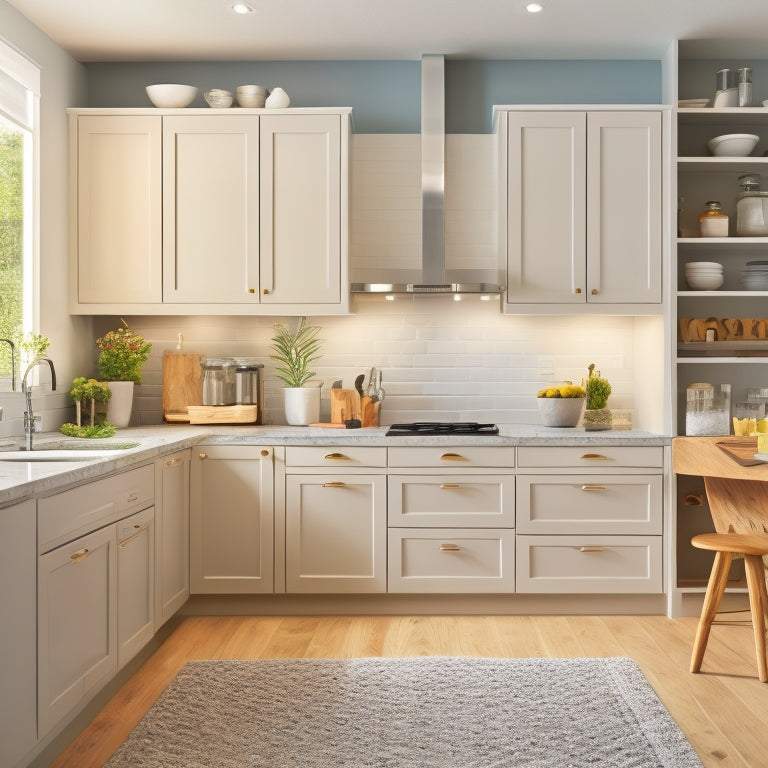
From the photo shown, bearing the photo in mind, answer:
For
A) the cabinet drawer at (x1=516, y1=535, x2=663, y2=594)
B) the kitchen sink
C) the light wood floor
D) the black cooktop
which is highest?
the black cooktop

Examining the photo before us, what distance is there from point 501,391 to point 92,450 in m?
2.22

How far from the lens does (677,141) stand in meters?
4.34

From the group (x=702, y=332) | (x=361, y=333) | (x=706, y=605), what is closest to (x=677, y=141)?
(x=702, y=332)

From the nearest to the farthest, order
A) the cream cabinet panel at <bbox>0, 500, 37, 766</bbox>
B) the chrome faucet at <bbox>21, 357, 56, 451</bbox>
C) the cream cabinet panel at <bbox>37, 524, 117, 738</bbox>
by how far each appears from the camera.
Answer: the cream cabinet panel at <bbox>0, 500, 37, 766</bbox>
the cream cabinet panel at <bbox>37, 524, 117, 738</bbox>
the chrome faucet at <bbox>21, 357, 56, 451</bbox>

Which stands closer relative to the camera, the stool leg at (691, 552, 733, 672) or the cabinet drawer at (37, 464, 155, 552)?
the cabinet drawer at (37, 464, 155, 552)

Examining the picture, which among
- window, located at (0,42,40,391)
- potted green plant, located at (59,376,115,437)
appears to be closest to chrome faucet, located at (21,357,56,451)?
window, located at (0,42,40,391)

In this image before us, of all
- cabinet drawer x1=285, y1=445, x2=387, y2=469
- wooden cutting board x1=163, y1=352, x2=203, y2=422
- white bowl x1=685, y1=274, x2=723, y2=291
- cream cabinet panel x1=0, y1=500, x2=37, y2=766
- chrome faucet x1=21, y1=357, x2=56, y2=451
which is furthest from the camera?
wooden cutting board x1=163, y1=352, x2=203, y2=422

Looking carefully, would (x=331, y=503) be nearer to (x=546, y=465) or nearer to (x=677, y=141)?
(x=546, y=465)

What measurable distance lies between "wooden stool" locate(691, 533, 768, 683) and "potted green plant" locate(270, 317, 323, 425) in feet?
6.76

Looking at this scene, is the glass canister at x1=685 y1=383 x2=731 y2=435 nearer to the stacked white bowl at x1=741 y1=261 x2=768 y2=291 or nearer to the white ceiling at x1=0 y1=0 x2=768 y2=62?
the stacked white bowl at x1=741 y1=261 x2=768 y2=291

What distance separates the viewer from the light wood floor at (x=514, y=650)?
273 centimetres

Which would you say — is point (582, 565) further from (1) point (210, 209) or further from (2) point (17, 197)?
(2) point (17, 197)

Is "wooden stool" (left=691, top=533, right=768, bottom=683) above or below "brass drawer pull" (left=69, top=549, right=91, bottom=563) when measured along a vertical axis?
below

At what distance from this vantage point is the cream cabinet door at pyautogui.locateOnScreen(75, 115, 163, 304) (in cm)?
427
